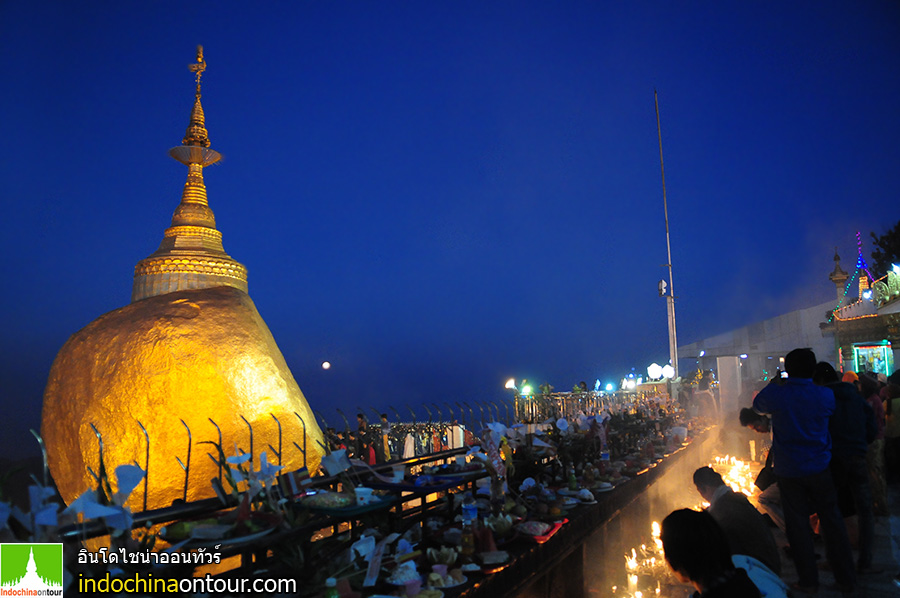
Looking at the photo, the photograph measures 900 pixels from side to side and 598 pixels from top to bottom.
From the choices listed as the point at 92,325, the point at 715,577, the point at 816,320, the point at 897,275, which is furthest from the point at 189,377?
the point at 816,320

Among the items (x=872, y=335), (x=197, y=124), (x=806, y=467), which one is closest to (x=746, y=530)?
(x=806, y=467)

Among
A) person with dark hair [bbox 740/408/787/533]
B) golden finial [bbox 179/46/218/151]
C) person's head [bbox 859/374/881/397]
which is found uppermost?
golden finial [bbox 179/46/218/151]

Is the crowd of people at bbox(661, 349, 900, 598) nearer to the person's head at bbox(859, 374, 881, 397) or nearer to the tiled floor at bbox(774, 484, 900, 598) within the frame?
the tiled floor at bbox(774, 484, 900, 598)

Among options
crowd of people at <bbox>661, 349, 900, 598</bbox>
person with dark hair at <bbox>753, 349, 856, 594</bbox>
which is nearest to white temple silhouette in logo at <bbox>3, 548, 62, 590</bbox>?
crowd of people at <bbox>661, 349, 900, 598</bbox>

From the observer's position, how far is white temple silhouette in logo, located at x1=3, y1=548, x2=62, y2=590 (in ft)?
7.36

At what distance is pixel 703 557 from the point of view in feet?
7.49

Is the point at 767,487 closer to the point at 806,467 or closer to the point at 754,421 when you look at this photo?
the point at 754,421

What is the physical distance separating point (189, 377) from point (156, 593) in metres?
4.78

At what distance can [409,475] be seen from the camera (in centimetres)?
466

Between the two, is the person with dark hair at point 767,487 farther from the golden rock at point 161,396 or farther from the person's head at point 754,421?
the golden rock at point 161,396

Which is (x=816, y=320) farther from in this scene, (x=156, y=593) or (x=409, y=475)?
(x=156, y=593)

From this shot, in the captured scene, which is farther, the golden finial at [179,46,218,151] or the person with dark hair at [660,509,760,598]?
the golden finial at [179,46,218,151]

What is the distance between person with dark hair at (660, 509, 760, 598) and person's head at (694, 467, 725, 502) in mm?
2141

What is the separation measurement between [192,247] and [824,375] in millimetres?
11130
